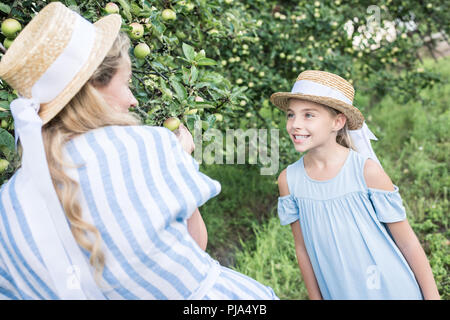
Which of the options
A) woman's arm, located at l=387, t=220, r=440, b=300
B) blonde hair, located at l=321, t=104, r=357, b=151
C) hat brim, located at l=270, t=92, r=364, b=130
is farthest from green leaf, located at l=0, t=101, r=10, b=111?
woman's arm, located at l=387, t=220, r=440, b=300

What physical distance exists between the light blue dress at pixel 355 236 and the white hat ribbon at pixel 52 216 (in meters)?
0.83

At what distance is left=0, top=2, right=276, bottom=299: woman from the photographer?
35.2 inches

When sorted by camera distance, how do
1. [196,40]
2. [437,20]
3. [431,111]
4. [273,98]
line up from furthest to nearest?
[431,111] < [437,20] < [196,40] < [273,98]

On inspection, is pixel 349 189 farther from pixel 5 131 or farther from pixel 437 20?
pixel 437 20

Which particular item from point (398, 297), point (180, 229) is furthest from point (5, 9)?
point (398, 297)

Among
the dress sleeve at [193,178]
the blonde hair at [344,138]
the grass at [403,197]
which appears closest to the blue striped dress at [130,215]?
the dress sleeve at [193,178]

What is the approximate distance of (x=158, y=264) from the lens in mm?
928

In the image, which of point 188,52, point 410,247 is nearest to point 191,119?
point 188,52

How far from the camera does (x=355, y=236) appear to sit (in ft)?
4.55

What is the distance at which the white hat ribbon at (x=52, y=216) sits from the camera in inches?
35.4

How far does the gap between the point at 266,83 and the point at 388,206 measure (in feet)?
5.45

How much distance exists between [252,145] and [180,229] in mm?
2007

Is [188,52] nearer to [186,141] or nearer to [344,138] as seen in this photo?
[186,141]

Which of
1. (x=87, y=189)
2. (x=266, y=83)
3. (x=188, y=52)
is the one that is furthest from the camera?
(x=266, y=83)
